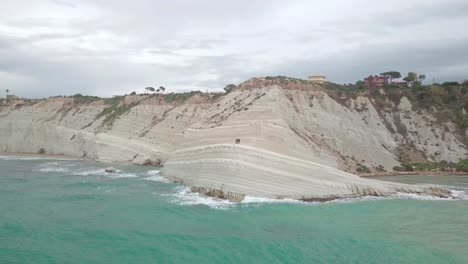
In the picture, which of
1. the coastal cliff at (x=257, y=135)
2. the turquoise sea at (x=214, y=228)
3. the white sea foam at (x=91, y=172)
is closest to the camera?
the turquoise sea at (x=214, y=228)

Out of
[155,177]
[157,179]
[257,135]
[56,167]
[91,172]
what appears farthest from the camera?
[56,167]

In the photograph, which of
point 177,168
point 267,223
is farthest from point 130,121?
point 267,223

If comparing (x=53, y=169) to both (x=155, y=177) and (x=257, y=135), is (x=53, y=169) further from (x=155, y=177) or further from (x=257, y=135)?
(x=257, y=135)

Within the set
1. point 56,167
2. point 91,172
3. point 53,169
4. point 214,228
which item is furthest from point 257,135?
point 56,167

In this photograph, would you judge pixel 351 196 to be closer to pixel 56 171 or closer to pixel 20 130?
pixel 56 171

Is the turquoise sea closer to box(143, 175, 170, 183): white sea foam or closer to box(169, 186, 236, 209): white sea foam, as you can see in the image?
box(169, 186, 236, 209): white sea foam

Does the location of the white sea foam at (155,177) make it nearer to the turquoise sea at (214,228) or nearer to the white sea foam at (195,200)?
the turquoise sea at (214,228)

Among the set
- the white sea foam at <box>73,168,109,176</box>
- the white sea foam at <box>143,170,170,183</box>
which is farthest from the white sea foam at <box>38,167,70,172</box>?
the white sea foam at <box>143,170,170,183</box>

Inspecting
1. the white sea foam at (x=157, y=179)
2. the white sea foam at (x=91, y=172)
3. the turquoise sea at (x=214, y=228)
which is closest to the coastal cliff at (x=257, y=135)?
the white sea foam at (x=157, y=179)
